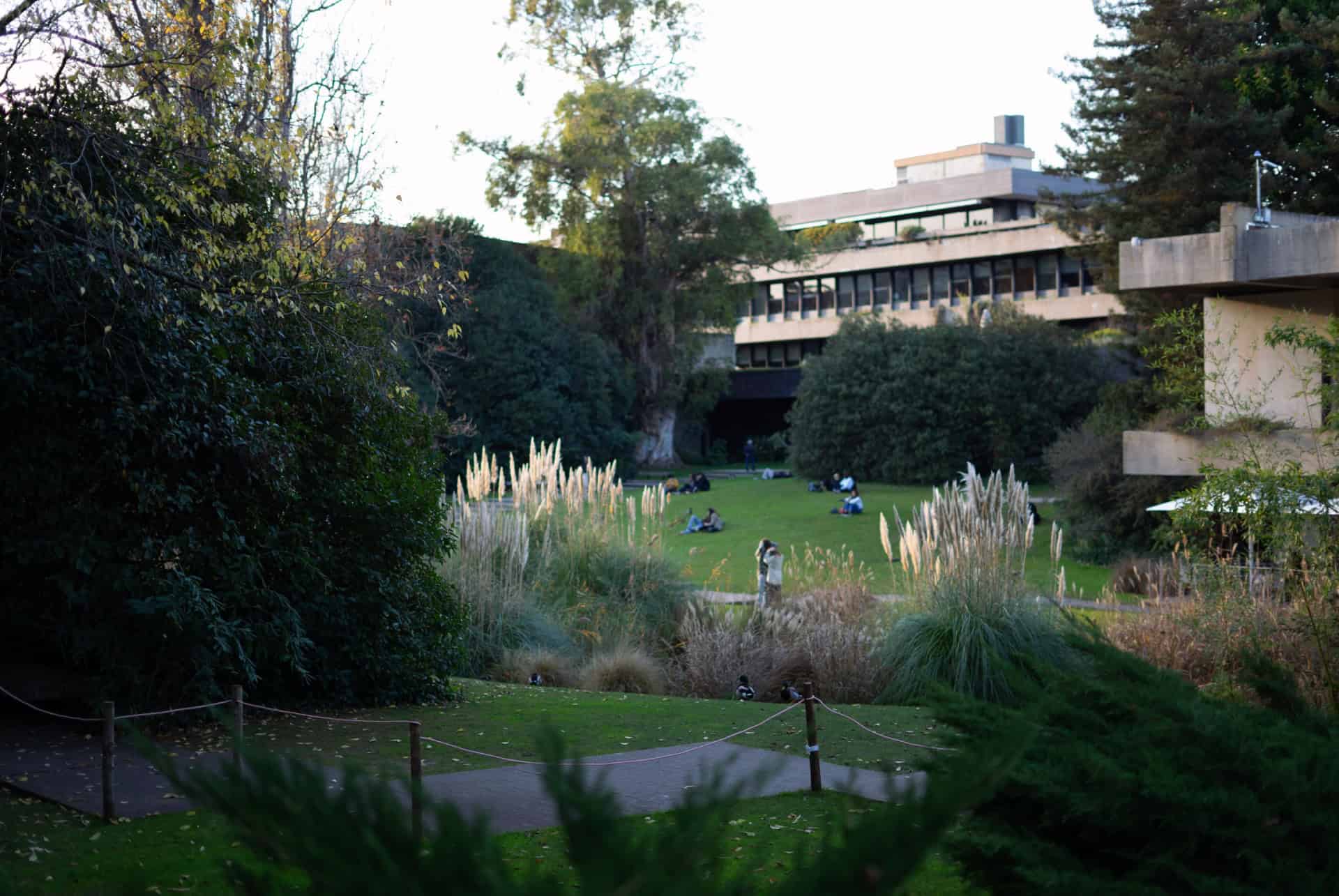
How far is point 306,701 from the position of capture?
11.8 meters

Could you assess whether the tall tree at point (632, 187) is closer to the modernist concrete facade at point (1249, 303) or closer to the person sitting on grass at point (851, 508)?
the person sitting on grass at point (851, 508)

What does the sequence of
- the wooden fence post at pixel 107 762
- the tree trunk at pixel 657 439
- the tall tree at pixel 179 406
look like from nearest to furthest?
the wooden fence post at pixel 107 762 → the tall tree at pixel 179 406 → the tree trunk at pixel 657 439

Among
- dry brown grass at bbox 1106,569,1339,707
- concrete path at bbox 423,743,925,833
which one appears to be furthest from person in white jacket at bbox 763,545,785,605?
concrete path at bbox 423,743,925,833

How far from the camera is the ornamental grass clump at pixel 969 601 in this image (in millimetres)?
13242

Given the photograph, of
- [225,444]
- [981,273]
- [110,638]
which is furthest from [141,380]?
[981,273]

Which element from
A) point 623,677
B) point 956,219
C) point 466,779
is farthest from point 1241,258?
point 956,219

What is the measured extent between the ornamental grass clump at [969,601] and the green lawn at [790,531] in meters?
6.73

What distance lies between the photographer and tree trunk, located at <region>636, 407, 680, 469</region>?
5500cm

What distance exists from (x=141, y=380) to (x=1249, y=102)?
2576cm

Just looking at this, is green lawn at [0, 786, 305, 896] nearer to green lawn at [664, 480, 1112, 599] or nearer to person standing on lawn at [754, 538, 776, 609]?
person standing on lawn at [754, 538, 776, 609]

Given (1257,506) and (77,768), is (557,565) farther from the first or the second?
(77,768)

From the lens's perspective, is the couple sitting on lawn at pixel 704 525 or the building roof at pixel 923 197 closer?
the couple sitting on lawn at pixel 704 525

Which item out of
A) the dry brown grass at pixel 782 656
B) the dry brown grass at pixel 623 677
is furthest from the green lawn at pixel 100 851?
the dry brown grass at pixel 782 656

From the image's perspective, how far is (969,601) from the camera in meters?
13.6
